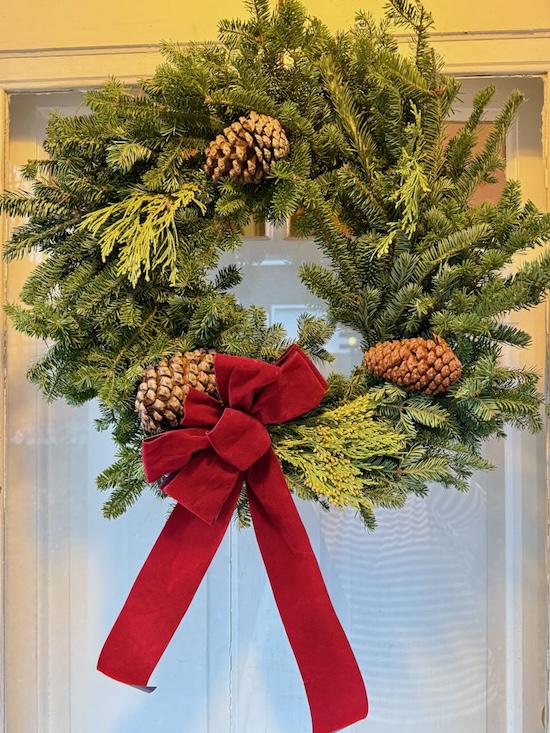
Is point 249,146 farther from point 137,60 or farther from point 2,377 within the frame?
point 2,377

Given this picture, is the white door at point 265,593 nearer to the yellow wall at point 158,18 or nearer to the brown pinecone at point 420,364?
the yellow wall at point 158,18

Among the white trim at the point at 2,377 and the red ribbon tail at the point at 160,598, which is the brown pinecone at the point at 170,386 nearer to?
the red ribbon tail at the point at 160,598

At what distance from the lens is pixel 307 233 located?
621 millimetres

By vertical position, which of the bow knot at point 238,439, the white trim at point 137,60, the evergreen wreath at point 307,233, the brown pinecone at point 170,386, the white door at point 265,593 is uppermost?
the white trim at point 137,60

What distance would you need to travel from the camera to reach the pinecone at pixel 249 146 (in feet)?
1.83

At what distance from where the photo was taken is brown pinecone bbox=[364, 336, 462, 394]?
0.54 metres

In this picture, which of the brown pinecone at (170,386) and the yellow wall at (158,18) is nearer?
the brown pinecone at (170,386)

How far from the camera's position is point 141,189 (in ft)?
1.93

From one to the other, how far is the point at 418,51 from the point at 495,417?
43 centimetres

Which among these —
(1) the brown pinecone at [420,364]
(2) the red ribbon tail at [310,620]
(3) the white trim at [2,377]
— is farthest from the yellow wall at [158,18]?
(2) the red ribbon tail at [310,620]

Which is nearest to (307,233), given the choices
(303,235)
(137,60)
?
(303,235)

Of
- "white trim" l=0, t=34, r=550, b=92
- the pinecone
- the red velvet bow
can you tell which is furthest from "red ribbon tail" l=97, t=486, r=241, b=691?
"white trim" l=0, t=34, r=550, b=92

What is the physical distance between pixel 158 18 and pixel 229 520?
73cm

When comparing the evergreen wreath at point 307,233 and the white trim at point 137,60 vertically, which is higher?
the white trim at point 137,60
